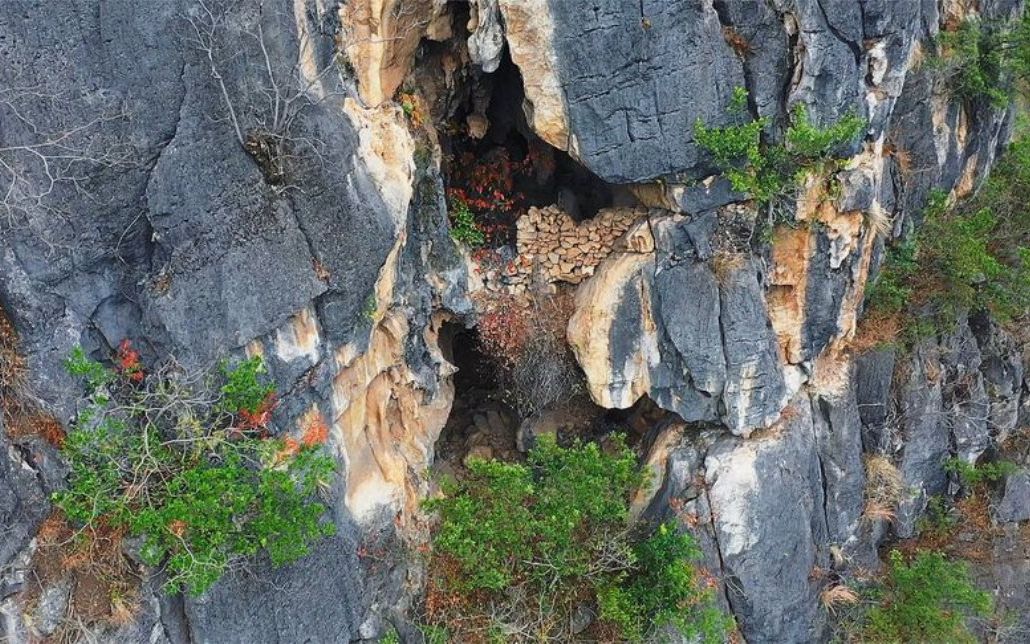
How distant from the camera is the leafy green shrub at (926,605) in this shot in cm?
846

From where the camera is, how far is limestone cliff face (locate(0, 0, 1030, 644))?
576 centimetres

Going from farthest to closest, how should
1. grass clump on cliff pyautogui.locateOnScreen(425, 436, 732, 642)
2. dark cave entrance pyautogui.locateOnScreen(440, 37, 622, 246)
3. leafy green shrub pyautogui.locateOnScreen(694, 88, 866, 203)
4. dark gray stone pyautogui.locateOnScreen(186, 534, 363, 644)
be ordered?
1. dark cave entrance pyautogui.locateOnScreen(440, 37, 622, 246)
2. grass clump on cliff pyautogui.locateOnScreen(425, 436, 732, 642)
3. leafy green shrub pyautogui.locateOnScreen(694, 88, 866, 203)
4. dark gray stone pyautogui.locateOnScreen(186, 534, 363, 644)

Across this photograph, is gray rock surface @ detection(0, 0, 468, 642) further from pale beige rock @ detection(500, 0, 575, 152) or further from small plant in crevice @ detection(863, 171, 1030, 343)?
small plant in crevice @ detection(863, 171, 1030, 343)

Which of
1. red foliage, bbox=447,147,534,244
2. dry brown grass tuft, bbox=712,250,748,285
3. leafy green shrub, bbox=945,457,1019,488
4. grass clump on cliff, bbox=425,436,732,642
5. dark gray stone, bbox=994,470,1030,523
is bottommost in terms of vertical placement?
dark gray stone, bbox=994,470,1030,523

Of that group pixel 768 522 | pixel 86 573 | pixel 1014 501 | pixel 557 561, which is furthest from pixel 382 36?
pixel 1014 501

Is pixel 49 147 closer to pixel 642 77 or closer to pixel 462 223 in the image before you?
pixel 462 223

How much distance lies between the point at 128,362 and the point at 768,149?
6.80m

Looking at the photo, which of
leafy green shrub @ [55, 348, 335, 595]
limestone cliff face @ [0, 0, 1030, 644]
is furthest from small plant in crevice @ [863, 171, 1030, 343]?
leafy green shrub @ [55, 348, 335, 595]

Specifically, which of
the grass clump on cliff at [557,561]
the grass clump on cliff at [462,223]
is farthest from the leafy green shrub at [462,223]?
the grass clump on cliff at [557,561]

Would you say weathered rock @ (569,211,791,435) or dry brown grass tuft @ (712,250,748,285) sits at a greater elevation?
dry brown grass tuft @ (712,250,748,285)

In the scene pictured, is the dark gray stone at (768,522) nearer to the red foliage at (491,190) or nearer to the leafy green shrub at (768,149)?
the leafy green shrub at (768,149)

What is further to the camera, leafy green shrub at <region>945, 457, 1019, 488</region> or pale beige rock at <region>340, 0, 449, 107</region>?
leafy green shrub at <region>945, 457, 1019, 488</region>

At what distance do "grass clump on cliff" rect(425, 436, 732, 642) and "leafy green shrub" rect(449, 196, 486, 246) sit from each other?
283cm

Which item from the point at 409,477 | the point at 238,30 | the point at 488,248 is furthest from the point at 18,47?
the point at 409,477
